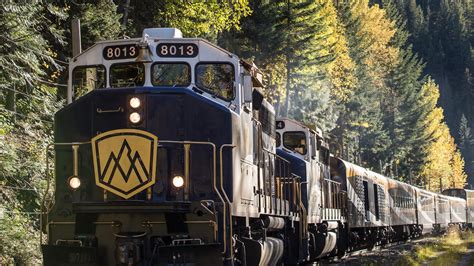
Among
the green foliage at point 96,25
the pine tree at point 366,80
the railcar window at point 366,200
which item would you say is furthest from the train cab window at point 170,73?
the pine tree at point 366,80

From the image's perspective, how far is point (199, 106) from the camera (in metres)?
10.3

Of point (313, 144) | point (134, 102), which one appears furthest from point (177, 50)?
point (313, 144)

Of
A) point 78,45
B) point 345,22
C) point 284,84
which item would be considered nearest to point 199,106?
point 78,45

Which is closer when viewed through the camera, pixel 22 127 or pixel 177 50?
pixel 177 50

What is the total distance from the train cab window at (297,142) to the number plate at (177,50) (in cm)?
830

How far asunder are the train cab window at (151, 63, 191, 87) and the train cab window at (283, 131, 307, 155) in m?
8.20

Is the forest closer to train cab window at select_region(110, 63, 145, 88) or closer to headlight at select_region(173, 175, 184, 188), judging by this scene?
train cab window at select_region(110, 63, 145, 88)

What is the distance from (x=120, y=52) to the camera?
10445 millimetres

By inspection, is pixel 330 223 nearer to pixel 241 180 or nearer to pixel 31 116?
pixel 31 116

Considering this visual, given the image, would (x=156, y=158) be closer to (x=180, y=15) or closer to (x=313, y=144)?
(x=313, y=144)

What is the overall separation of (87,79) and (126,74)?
63 cm

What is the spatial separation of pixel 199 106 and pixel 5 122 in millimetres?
7706

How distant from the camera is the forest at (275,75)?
15.8m

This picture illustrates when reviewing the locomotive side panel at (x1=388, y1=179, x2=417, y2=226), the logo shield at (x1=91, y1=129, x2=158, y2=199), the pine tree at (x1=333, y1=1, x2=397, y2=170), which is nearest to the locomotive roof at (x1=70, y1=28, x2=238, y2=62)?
the logo shield at (x1=91, y1=129, x2=158, y2=199)
